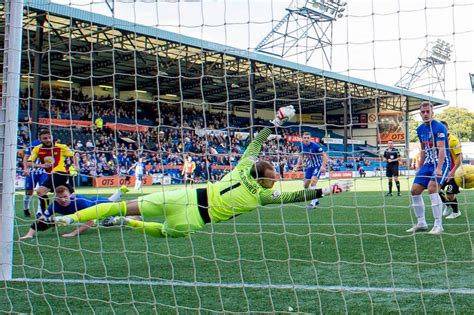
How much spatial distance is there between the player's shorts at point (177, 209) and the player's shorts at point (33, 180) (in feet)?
14.9

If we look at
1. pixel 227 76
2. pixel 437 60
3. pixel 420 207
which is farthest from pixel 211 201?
pixel 420 207

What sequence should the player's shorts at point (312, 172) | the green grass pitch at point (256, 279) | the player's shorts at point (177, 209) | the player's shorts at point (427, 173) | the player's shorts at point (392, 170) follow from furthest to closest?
the player's shorts at point (392, 170), the player's shorts at point (312, 172), the player's shorts at point (427, 173), the player's shorts at point (177, 209), the green grass pitch at point (256, 279)

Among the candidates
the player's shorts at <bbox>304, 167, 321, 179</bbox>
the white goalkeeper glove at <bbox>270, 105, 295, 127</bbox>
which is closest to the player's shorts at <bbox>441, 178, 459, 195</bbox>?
the white goalkeeper glove at <bbox>270, 105, 295, 127</bbox>

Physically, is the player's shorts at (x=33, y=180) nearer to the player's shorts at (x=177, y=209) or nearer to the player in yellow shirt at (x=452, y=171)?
the player's shorts at (x=177, y=209)

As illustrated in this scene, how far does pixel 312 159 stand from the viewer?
13.3m

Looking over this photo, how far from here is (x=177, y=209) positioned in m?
5.34

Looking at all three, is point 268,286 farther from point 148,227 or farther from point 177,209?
point 148,227

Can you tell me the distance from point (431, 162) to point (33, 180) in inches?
274

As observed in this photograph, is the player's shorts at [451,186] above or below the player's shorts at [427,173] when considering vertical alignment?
below

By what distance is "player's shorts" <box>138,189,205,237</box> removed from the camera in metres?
5.31

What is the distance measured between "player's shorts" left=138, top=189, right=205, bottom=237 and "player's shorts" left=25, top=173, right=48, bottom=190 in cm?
454

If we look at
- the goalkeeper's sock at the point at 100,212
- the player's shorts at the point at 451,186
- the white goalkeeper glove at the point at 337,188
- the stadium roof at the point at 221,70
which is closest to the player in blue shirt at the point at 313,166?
the stadium roof at the point at 221,70

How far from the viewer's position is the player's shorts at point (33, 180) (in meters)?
9.59

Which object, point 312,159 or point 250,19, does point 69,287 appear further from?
point 312,159
